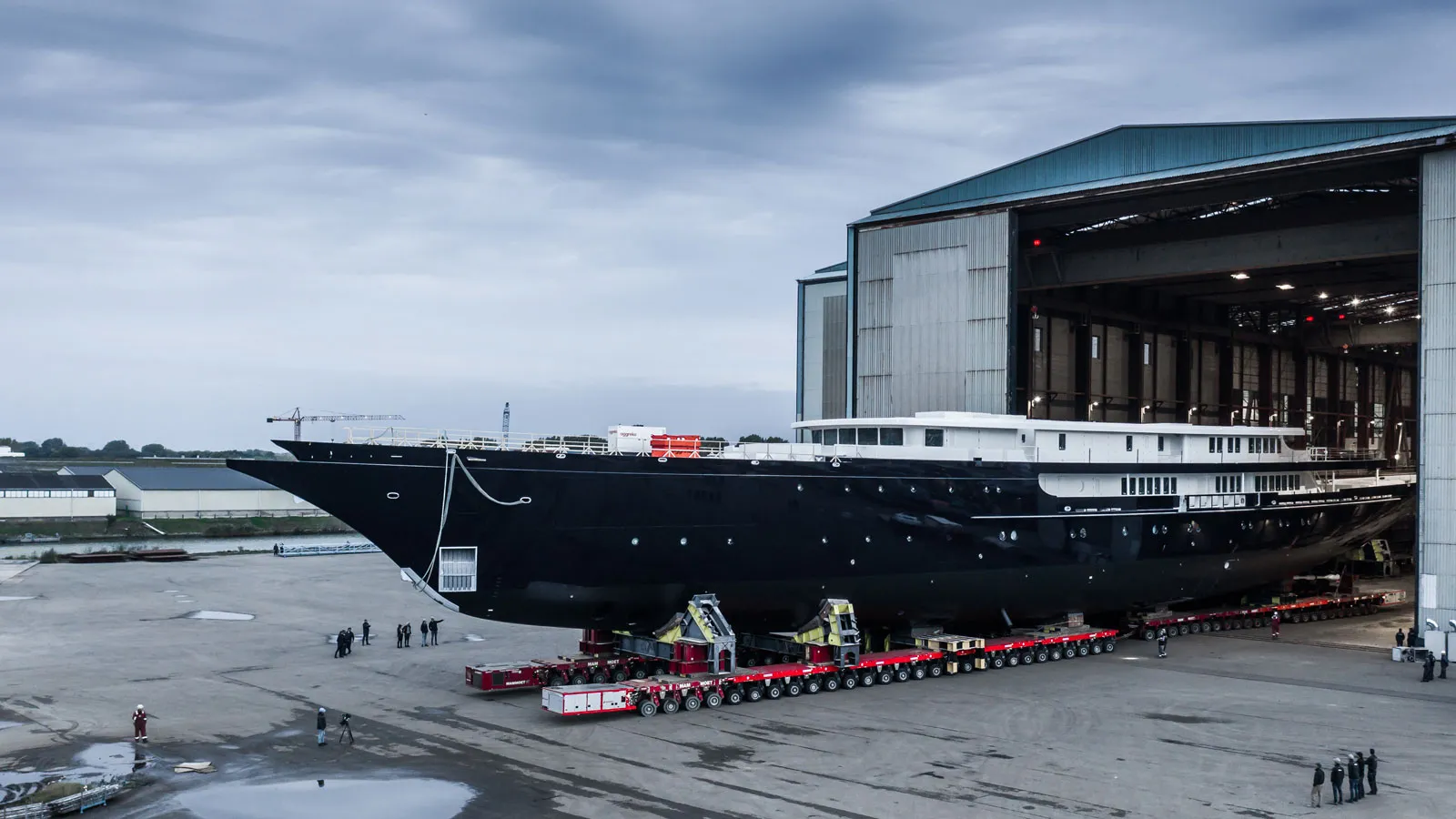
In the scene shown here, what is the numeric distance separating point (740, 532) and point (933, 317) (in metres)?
18.0

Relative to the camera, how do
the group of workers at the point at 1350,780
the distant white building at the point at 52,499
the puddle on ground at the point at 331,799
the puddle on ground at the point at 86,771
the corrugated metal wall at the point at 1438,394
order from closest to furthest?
the puddle on ground at the point at 331,799, the group of workers at the point at 1350,780, the puddle on ground at the point at 86,771, the corrugated metal wall at the point at 1438,394, the distant white building at the point at 52,499

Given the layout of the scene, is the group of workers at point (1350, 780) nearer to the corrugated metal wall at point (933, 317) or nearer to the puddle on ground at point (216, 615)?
the corrugated metal wall at point (933, 317)

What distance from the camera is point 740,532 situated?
2842 cm

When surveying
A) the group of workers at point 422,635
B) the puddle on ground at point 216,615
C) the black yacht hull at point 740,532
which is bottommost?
the puddle on ground at point 216,615

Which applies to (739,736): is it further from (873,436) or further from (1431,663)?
(1431,663)

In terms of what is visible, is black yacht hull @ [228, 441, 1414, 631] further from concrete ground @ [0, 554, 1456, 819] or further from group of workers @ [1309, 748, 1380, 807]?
group of workers @ [1309, 748, 1380, 807]

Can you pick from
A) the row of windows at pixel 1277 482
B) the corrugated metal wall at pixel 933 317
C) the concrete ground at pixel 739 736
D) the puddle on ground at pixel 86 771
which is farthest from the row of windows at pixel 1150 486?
the puddle on ground at pixel 86 771

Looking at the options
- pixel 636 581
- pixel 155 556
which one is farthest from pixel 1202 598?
pixel 155 556

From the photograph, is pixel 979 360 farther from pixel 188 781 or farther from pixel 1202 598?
pixel 188 781

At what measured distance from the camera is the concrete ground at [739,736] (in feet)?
63.1

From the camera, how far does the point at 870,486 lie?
30500mm

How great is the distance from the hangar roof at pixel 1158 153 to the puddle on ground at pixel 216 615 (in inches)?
1144

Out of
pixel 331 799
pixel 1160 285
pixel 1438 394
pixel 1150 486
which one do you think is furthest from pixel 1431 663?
pixel 331 799

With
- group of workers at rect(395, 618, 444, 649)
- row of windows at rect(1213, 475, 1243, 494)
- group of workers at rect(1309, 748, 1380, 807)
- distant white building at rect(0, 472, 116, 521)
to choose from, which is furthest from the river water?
group of workers at rect(1309, 748, 1380, 807)
